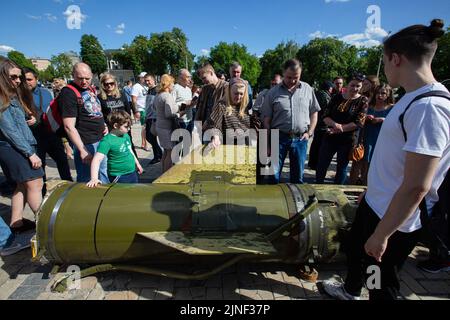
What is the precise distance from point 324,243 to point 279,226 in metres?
0.49

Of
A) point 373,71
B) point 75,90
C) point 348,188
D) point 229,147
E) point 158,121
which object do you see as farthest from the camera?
point 373,71

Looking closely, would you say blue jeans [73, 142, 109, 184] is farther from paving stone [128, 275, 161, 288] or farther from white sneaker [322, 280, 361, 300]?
white sneaker [322, 280, 361, 300]

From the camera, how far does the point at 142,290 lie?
2.59 metres

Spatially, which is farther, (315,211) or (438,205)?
(315,211)

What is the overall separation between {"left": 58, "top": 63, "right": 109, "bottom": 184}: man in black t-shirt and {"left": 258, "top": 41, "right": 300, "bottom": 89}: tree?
43415mm

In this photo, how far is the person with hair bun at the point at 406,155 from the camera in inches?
48.9

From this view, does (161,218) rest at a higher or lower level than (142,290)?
higher

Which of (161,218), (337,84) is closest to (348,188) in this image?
(161,218)

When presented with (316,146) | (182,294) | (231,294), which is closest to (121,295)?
(182,294)

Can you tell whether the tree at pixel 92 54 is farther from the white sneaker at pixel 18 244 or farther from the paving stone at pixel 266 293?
the paving stone at pixel 266 293

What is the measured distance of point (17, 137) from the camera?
2865mm

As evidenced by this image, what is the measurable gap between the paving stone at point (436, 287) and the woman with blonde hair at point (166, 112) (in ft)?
14.2
